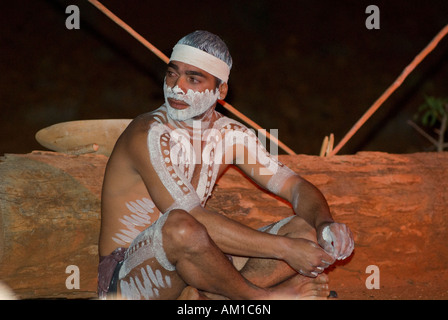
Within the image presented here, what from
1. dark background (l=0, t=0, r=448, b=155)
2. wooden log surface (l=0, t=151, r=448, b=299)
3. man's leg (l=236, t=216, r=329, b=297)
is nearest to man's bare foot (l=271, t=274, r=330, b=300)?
man's leg (l=236, t=216, r=329, b=297)

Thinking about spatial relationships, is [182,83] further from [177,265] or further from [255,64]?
[255,64]

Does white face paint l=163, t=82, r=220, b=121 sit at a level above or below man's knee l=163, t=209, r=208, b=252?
above

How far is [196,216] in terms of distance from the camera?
2.20 metres

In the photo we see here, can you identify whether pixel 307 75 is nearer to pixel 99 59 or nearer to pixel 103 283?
pixel 99 59

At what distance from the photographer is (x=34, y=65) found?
505cm

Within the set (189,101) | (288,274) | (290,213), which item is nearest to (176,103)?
(189,101)

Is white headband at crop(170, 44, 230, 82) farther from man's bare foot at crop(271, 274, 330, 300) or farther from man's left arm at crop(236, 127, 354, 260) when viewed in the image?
man's bare foot at crop(271, 274, 330, 300)

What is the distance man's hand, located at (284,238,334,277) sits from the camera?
2230 millimetres

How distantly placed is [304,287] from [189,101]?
39.7 inches

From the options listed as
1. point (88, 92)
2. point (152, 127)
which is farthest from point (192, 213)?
point (88, 92)

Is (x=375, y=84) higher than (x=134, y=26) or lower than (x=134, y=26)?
lower

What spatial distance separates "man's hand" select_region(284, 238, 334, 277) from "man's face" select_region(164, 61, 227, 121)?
76 cm

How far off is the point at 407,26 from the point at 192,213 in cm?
471

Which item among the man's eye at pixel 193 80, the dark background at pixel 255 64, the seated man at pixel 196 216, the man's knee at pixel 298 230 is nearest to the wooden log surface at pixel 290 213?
the seated man at pixel 196 216
